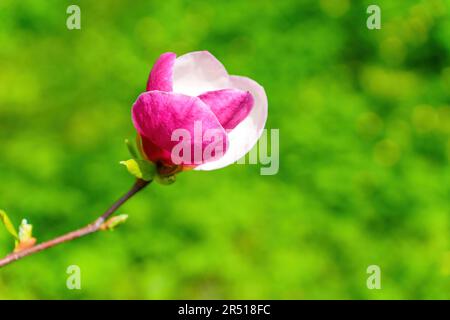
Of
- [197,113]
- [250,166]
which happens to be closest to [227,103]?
[197,113]

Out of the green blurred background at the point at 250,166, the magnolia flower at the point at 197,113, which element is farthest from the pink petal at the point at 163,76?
the green blurred background at the point at 250,166

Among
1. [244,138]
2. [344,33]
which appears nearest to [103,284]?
[344,33]

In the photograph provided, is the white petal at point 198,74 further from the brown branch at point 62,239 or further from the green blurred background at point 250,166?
the green blurred background at point 250,166

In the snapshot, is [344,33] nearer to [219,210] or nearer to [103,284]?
[219,210]

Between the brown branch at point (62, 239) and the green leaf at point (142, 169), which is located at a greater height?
the green leaf at point (142, 169)

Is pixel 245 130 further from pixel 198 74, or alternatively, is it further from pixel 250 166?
pixel 250 166

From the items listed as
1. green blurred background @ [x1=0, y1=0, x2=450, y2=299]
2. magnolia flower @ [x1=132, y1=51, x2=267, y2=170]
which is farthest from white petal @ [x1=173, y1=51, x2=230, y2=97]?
green blurred background @ [x1=0, y1=0, x2=450, y2=299]

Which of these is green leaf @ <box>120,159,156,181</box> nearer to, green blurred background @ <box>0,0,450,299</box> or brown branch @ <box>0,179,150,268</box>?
brown branch @ <box>0,179,150,268</box>
